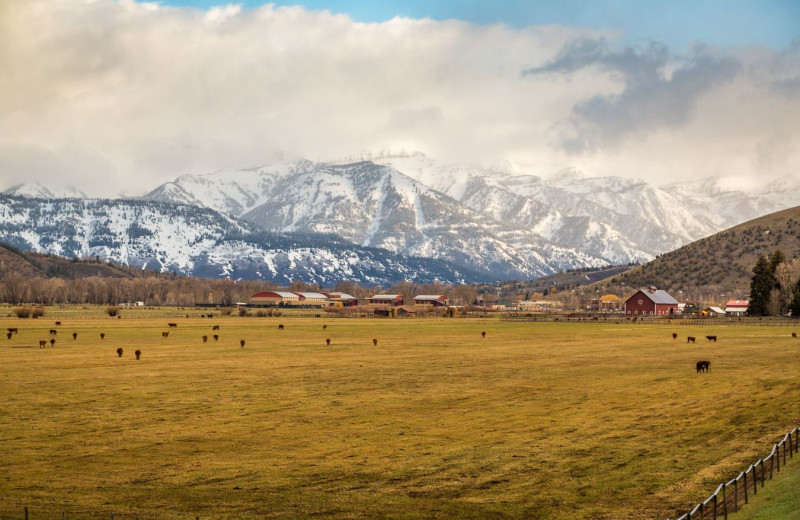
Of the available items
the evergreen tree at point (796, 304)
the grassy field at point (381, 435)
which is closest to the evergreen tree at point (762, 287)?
the evergreen tree at point (796, 304)

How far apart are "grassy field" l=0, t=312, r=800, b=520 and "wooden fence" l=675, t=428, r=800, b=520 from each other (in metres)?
0.78

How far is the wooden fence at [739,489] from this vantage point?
26.5 m

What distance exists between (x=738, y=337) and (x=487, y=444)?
83.3m

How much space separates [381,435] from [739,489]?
15.6 m

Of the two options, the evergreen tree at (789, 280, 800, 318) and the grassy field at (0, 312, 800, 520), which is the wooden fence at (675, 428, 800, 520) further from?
the evergreen tree at (789, 280, 800, 318)

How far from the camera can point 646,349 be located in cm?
9162

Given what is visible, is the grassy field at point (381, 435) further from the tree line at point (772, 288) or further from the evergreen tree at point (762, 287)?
the evergreen tree at point (762, 287)

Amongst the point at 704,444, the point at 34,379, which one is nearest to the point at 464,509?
the point at 704,444

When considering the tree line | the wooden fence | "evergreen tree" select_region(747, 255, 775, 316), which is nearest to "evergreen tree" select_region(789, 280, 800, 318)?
the tree line

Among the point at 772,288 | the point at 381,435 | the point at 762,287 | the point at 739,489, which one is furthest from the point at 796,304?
the point at 739,489

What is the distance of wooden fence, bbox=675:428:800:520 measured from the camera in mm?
26469

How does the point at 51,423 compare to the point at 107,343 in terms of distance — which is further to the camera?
the point at 107,343

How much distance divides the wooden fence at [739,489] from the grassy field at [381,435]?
2.57 ft

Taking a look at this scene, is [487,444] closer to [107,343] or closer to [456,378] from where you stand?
[456,378]
